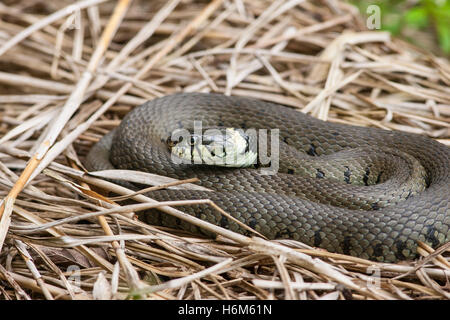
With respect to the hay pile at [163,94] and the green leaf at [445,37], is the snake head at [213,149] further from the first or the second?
the green leaf at [445,37]

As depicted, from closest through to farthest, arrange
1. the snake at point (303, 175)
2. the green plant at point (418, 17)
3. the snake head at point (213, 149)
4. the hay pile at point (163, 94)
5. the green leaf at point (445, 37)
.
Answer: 1. the hay pile at point (163, 94)
2. the snake at point (303, 175)
3. the snake head at point (213, 149)
4. the green leaf at point (445, 37)
5. the green plant at point (418, 17)

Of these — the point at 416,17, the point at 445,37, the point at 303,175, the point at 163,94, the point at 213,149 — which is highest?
the point at 416,17

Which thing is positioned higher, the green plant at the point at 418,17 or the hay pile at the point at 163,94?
the green plant at the point at 418,17

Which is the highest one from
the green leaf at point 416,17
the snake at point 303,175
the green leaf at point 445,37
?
the green leaf at point 416,17

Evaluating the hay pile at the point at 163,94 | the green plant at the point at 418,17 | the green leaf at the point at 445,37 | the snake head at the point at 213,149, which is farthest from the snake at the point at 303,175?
the green plant at the point at 418,17

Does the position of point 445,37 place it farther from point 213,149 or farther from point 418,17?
point 213,149

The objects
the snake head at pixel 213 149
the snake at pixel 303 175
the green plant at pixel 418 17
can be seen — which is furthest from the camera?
the green plant at pixel 418 17

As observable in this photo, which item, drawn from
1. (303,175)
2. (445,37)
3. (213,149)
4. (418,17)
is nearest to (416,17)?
(418,17)

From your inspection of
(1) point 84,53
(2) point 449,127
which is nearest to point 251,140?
(2) point 449,127

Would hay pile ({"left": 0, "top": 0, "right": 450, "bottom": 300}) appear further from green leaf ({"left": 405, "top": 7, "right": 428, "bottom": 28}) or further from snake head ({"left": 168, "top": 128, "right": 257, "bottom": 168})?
snake head ({"left": 168, "top": 128, "right": 257, "bottom": 168})
